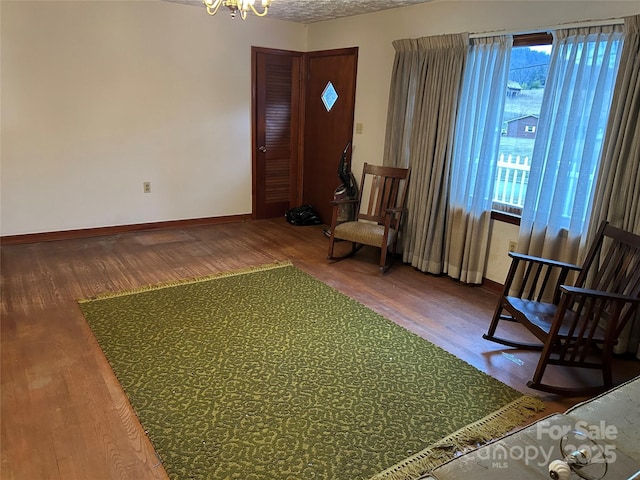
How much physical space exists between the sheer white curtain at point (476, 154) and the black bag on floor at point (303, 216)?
2.08m

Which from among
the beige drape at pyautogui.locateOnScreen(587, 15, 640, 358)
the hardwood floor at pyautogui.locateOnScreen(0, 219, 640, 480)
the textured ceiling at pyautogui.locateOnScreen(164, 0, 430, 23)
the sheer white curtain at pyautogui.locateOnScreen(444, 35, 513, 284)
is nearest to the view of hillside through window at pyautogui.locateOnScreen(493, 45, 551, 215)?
the sheer white curtain at pyautogui.locateOnScreen(444, 35, 513, 284)

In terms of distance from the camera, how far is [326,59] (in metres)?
5.41

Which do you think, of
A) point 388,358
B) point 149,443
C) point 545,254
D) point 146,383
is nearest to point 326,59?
point 545,254

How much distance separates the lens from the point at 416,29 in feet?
13.8

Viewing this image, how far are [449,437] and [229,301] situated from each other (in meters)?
1.87

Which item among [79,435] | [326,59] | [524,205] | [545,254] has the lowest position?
[79,435]

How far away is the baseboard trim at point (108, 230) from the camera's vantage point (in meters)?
4.54

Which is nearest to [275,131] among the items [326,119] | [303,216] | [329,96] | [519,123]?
[326,119]

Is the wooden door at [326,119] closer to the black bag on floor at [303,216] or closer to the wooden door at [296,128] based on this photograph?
the wooden door at [296,128]

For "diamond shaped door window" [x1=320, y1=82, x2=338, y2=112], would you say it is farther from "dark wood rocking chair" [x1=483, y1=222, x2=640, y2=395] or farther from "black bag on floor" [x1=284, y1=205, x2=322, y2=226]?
"dark wood rocking chair" [x1=483, y1=222, x2=640, y2=395]

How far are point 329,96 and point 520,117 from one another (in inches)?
97.8

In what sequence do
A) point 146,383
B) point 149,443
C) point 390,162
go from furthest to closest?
point 390,162
point 146,383
point 149,443

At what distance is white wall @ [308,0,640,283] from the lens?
3.10m

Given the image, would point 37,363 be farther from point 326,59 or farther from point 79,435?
point 326,59
